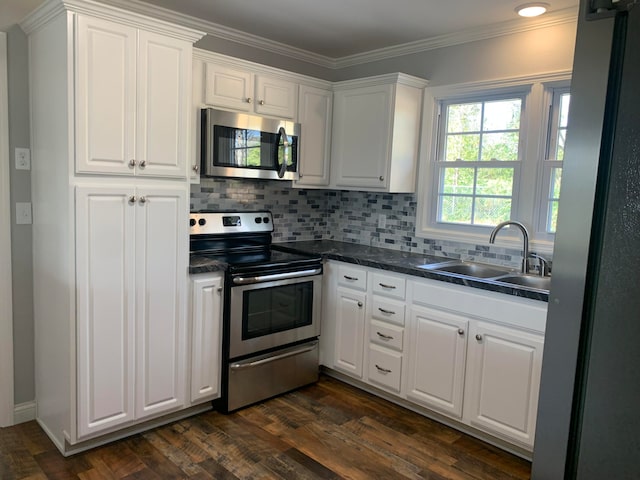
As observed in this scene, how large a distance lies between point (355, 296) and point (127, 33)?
6.54 feet

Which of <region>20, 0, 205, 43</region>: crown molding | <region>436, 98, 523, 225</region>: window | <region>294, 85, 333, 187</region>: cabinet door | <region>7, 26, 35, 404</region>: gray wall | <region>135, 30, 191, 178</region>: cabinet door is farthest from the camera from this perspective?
<region>294, 85, 333, 187</region>: cabinet door

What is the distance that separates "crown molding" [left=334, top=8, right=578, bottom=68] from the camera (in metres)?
2.84

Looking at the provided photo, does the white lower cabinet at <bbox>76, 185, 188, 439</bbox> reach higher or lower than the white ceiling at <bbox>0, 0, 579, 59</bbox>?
lower

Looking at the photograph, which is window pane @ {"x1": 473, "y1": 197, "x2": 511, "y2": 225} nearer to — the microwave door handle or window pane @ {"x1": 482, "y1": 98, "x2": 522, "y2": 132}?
window pane @ {"x1": 482, "y1": 98, "x2": 522, "y2": 132}

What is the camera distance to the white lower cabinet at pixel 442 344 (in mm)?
2504

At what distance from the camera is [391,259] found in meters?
3.24

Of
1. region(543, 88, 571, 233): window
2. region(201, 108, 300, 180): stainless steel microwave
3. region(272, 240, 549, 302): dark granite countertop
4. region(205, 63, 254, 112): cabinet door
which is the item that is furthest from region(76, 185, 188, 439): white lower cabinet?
region(543, 88, 571, 233): window

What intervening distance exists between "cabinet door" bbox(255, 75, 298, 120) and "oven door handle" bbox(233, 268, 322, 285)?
1.06m

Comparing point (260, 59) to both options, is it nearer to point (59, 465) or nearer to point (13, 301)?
point (13, 301)

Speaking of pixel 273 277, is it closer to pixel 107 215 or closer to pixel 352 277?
pixel 352 277

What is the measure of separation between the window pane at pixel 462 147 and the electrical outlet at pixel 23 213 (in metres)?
2.59

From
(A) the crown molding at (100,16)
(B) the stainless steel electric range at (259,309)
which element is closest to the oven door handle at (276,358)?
(B) the stainless steel electric range at (259,309)

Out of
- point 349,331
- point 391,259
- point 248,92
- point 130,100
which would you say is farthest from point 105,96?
point 349,331

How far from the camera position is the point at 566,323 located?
2.12 ft
